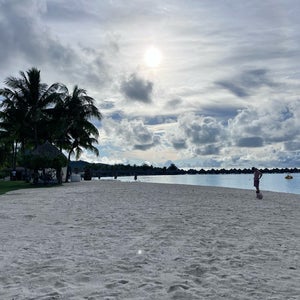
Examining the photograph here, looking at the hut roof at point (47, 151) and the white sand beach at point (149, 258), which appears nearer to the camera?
the white sand beach at point (149, 258)

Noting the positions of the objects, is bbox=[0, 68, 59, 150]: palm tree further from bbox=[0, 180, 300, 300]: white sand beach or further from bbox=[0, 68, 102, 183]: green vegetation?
bbox=[0, 180, 300, 300]: white sand beach

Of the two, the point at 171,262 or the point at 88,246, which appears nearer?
the point at 171,262

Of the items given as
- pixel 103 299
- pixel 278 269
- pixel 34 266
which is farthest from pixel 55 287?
pixel 278 269

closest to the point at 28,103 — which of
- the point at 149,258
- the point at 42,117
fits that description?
the point at 42,117

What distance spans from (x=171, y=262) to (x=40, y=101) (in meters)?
35.9

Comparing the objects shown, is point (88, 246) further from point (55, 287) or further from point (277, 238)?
point (277, 238)

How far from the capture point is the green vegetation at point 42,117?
3856cm

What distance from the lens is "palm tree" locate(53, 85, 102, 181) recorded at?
137 ft

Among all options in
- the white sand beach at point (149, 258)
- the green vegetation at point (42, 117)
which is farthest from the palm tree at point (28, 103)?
the white sand beach at point (149, 258)

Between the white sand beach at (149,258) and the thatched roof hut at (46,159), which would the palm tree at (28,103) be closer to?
the thatched roof hut at (46,159)

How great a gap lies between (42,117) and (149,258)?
35.0m

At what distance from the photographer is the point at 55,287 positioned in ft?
16.6

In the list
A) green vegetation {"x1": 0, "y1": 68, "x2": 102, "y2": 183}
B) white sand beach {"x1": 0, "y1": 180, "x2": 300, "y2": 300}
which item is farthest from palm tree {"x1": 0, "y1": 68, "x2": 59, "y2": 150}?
white sand beach {"x1": 0, "y1": 180, "x2": 300, "y2": 300}

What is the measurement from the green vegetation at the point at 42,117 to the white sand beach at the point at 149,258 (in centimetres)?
2696
